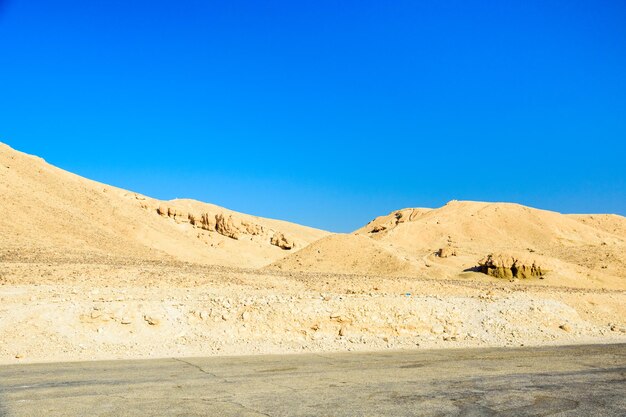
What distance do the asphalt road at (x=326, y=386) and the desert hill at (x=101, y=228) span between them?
20260 mm

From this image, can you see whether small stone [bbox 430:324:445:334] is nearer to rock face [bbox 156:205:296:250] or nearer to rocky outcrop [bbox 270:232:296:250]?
rock face [bbox 156:205:296:250]

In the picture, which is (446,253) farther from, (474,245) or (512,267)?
(512,267)

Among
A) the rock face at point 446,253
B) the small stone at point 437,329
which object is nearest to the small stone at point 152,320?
the small stone at point 437,329

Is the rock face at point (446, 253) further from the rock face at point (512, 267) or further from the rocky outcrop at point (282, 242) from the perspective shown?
the rocky outcrop at point (282, 242)

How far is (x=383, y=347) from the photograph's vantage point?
14.1 m

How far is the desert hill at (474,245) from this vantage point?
120ft

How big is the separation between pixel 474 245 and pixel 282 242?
21391 millimetres

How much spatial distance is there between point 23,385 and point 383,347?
334 inches

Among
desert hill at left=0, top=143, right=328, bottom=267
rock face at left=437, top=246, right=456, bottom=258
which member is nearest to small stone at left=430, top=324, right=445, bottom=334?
desert hill at left=0, top=143, right=328, bottom=267

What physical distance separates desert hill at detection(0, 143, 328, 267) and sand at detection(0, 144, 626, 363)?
0.62 feet

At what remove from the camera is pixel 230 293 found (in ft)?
66.9

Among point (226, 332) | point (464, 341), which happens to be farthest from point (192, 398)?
point (464, 341)

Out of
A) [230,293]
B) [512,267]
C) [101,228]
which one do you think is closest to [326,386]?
[230,293]

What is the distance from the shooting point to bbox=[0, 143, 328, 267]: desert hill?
33.4m
